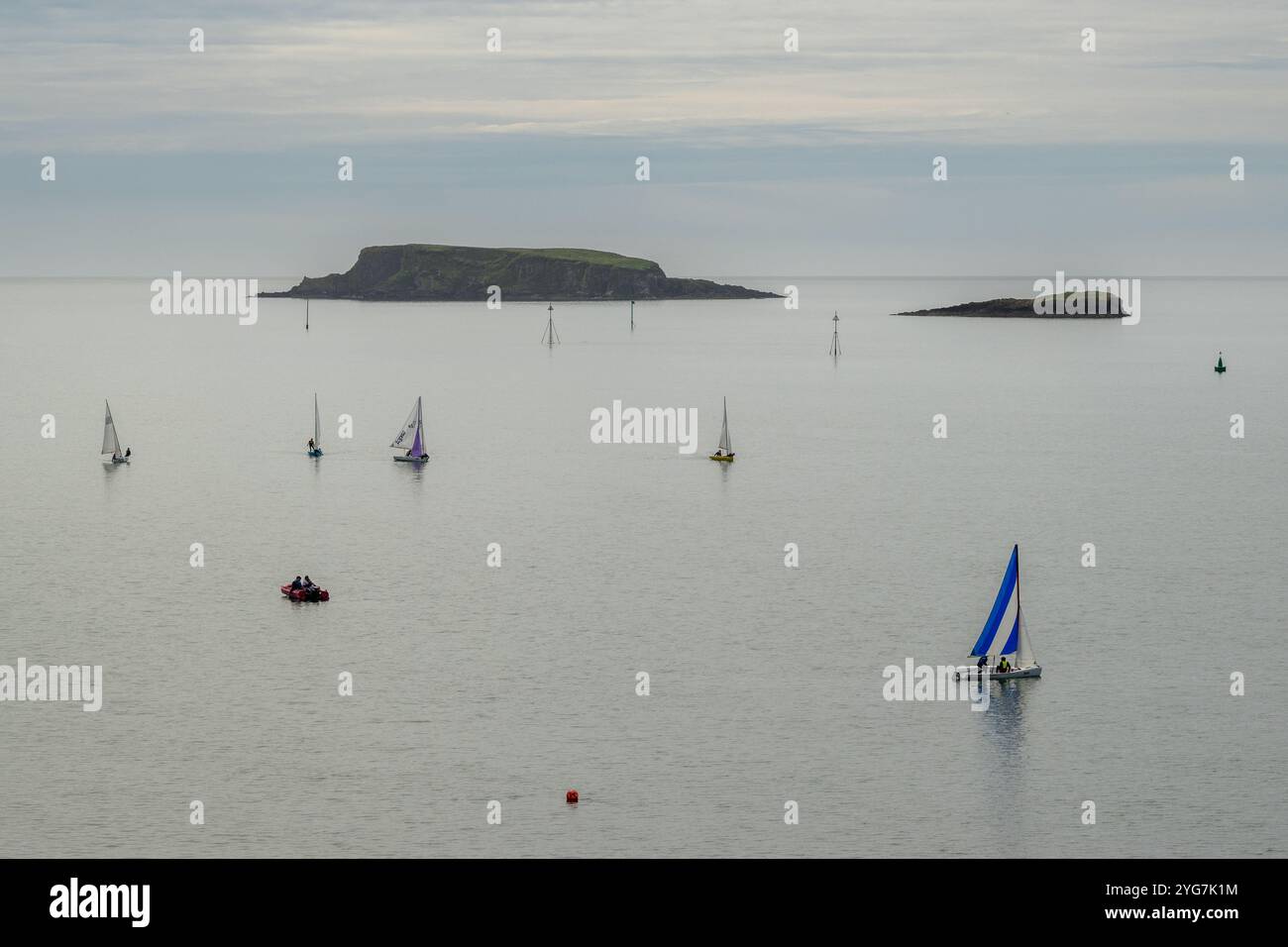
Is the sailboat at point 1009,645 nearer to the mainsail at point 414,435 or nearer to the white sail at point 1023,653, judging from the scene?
the white sail at point 1023,653

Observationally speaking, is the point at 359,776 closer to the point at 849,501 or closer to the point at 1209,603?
the point at 1209,603

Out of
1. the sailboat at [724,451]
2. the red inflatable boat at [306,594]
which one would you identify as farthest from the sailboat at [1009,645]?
the sailboat at [724,451]

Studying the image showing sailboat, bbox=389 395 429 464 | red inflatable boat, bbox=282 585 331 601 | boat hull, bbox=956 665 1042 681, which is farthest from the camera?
sailboat, bbox=389 395 429 464

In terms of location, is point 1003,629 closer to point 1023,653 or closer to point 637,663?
point 1023,653

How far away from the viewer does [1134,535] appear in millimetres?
115000

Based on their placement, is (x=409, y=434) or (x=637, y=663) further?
(x=409, y=434)

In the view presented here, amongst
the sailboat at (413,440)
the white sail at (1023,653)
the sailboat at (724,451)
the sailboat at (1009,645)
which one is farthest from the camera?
the sailboat at (724,451)

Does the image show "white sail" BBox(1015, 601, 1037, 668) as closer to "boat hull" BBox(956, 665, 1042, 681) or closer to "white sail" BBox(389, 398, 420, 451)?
"boat hull" BBox(956, 665, 1042, 681)

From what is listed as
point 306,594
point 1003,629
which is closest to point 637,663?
point 1003,629

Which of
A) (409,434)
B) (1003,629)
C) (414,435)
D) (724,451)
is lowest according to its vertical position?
(1003,629)

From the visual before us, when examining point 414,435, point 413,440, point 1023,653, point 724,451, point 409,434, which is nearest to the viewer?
point 1023,653

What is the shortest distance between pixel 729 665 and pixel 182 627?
30.1m

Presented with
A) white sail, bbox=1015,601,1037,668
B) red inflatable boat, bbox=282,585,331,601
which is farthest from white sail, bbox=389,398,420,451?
white sail, bbox=1015,601,1037,668
